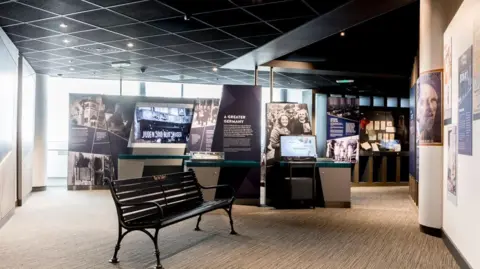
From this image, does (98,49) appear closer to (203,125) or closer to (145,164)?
(145,164)

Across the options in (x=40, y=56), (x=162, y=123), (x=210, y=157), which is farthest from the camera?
(x=162, y=123)

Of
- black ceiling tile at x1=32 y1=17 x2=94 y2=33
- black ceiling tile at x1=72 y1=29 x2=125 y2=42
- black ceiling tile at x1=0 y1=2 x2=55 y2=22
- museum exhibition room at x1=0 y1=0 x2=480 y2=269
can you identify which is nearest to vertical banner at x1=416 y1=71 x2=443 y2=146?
museum exhibition room at x1=0 y1=0 x2=480 y2=269

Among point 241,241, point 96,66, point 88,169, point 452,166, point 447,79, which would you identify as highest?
point 96,66

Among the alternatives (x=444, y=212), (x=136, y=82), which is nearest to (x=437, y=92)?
(x=444, y=212)

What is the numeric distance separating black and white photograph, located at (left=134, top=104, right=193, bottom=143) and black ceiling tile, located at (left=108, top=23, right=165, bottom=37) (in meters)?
4.41

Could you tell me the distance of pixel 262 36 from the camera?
22.8ft

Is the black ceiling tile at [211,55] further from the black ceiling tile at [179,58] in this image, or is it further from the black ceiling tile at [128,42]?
the black ceiling tile at [128,42]

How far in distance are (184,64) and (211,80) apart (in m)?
2.45

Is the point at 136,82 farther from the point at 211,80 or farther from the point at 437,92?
the point at 437,92

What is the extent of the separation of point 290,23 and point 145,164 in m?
5.89

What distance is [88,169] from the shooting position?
11.0 meters

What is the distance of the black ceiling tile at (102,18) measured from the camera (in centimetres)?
575

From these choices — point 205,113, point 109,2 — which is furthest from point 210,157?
point 109,2

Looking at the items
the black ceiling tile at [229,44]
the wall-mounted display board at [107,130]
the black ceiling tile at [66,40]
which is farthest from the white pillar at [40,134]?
the black ceiling tile at [229,44]
